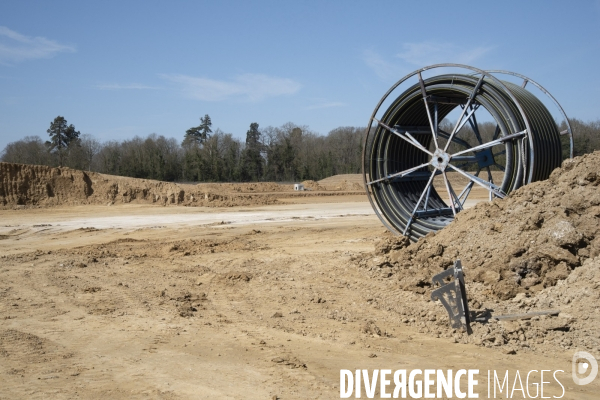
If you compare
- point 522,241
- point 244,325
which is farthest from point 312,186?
point 244,325

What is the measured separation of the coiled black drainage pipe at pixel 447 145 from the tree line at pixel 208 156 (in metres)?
38.3

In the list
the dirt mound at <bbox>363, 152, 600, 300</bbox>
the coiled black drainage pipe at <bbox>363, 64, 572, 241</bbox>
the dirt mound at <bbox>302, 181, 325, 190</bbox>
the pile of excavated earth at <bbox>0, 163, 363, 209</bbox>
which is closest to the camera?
the dirt mound at <bbox>363, 152, 600, 300</bbox>

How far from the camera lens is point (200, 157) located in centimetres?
5947

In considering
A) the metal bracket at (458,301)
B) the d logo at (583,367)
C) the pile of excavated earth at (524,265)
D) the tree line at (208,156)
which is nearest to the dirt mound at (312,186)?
the tree line at (208,156)

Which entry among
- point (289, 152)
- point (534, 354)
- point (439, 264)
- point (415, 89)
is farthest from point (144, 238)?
point (289, 152)

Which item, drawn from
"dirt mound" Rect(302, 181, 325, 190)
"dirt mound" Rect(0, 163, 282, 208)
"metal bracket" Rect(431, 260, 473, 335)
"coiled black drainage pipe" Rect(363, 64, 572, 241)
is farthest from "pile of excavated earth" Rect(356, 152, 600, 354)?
"dirt mound" Rect(302, 181, 325, 190)

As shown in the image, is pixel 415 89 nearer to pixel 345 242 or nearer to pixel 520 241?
pixel 345 242

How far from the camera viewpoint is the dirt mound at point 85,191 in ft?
100

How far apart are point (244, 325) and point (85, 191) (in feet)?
89.8

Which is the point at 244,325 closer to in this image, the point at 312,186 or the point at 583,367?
the point at 583,367

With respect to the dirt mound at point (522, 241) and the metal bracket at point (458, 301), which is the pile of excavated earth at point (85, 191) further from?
the metal bracket at point (458, 301)

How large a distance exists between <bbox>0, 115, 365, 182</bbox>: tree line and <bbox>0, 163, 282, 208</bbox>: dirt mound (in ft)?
82.5

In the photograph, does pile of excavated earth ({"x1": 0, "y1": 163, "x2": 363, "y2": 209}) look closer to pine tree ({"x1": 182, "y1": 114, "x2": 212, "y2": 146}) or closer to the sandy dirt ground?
the sandy dirt ground

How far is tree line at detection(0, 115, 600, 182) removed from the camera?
193 ft
